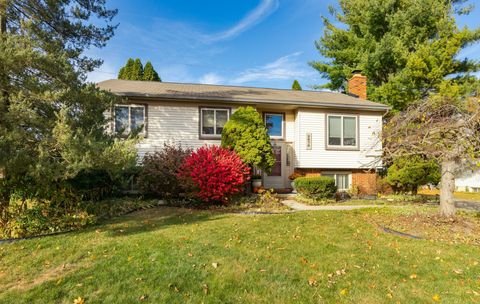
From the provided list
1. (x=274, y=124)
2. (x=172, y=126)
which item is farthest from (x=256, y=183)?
(x=172, y=126)

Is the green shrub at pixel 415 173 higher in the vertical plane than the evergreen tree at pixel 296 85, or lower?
lower

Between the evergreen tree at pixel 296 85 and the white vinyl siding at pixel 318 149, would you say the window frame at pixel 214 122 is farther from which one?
the evergreen tree at pixel 296 85

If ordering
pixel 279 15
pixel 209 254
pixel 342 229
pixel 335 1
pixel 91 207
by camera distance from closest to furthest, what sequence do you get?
pixel 209 254 → pixel 342 229 → pixel 91 207 → pixel 279 15 → pixel 335 1

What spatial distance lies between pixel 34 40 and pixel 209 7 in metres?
14.3

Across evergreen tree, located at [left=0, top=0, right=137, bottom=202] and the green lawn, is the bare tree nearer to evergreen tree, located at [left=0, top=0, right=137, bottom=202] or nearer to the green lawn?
the green lawn

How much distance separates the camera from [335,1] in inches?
924

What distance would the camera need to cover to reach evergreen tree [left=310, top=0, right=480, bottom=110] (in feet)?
58.8

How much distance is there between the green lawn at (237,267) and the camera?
3.56 m

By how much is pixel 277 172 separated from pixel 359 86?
7728mm

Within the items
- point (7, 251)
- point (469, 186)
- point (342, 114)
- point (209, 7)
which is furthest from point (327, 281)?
point (469, 186)

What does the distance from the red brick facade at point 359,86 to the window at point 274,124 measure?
5.90 meters

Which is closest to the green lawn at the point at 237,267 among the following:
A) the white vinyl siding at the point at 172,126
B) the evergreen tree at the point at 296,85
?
the white vinyl siding at the point at 172,126

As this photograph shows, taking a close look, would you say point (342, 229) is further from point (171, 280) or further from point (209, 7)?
point (209, 7)

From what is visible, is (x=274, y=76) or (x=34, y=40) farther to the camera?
(x=274, y=76)
